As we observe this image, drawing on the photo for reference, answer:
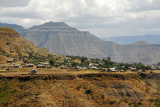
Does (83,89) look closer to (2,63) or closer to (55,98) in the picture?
(55,98)

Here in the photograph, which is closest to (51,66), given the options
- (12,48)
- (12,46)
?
(12,48)

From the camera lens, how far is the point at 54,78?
8956 centimetres

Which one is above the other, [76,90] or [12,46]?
[12,46]

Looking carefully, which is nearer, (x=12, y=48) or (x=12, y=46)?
(x=12, y=48)

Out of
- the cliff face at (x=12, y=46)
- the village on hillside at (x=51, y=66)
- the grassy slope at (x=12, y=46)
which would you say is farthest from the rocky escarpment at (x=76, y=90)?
the grassy slope at (x=12, y=46)

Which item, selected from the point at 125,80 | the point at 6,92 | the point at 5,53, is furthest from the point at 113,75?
the point at 5,53

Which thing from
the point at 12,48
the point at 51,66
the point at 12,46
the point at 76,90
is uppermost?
the point at 12,46

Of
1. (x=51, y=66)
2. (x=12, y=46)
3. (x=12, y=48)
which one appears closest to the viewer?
(x=51, y=66)

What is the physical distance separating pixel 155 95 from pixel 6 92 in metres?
58.7

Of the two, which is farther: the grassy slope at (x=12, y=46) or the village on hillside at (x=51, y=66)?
the grassy slope at (x=12, y=46)

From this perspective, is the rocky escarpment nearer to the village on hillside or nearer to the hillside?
the village on hillside

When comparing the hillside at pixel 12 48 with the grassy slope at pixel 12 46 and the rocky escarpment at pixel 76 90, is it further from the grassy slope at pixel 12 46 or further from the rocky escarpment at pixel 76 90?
the rocky escarpment at pixel 76 90

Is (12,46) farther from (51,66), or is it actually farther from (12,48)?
(51,66)

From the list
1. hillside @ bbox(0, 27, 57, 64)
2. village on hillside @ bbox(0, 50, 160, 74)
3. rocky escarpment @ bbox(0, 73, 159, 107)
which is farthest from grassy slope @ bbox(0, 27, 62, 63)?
rocky escarpment @ bbox(0, 73, 159, 107)
